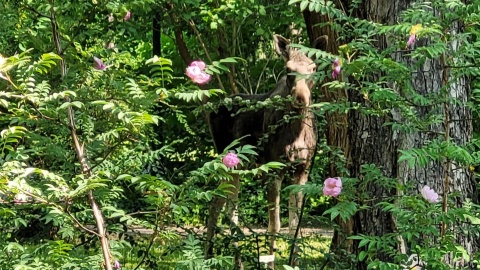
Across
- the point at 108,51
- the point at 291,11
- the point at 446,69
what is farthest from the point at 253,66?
the point at 446,69

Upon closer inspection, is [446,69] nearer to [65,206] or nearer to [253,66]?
[65,206]

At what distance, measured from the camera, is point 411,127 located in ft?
9.12

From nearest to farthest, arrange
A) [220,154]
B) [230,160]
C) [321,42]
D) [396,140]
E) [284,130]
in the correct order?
1. [230,160]
2. [220,154]
3. [396,140]
4. [321,42]
5. [284,130]

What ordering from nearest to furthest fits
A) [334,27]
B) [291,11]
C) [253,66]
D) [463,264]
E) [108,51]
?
[334,27] → [463,264] → [108,51] → [291,11] → [253,66]

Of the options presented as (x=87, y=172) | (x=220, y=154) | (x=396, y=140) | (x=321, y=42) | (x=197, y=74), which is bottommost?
(x=87, y=172)

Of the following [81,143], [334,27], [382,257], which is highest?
[334,27]

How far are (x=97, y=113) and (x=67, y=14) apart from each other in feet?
1.83

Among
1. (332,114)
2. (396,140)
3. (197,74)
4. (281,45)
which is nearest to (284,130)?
(281,45)

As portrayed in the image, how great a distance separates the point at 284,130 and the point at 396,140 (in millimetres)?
2989

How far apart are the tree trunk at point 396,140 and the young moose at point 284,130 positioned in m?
1.49

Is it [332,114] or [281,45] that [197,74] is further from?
[281,45]

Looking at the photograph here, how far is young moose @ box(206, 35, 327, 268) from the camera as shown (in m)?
5.57

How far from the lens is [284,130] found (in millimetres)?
6395

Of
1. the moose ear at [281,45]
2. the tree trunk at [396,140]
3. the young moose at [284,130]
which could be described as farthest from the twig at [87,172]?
the moose ear at [281,45]
